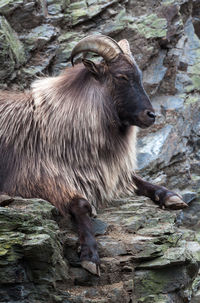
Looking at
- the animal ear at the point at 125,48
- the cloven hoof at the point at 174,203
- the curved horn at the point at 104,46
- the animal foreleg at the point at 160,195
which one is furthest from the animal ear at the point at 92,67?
the cloven hoof at the point at 174,203

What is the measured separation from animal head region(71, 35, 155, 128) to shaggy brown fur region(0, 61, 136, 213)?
0.23ft

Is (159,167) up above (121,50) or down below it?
below

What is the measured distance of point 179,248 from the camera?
200 inches

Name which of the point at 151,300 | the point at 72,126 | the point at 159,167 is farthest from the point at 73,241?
the point at 159,167

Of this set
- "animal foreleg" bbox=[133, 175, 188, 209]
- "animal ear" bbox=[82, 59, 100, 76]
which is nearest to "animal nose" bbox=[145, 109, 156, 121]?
"animal ear" bbox=[82, 59, 100, 76]

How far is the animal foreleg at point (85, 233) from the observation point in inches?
181

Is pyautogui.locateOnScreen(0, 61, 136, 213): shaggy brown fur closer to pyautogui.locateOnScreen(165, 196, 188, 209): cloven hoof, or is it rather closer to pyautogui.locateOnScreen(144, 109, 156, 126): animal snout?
pyautogui.locateOnScreen(144, 109, 156, 126): animal snout

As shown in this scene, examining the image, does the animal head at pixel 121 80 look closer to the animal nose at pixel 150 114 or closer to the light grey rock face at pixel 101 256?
the animal nose at pixel 150 114

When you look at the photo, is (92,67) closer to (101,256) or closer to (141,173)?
(101,256)

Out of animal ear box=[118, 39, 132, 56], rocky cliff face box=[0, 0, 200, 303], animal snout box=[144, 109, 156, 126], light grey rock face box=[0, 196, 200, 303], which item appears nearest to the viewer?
light grey rock face box=[0, 196, 200, 303]

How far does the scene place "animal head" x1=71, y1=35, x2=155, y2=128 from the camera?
233 inches

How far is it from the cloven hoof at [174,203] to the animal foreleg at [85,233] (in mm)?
1231

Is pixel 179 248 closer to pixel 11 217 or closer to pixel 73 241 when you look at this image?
pixel 73 241

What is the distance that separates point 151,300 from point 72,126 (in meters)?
2.10
